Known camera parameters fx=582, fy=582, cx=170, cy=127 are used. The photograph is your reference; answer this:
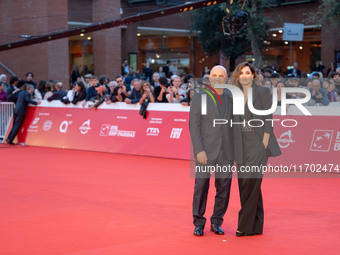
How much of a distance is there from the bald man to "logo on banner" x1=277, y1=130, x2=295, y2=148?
5745mm

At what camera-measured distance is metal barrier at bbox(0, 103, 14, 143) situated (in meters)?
18.0

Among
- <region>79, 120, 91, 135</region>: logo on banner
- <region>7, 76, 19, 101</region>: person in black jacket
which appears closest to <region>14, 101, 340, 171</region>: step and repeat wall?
<region>79, 120, 91, 135</region>: logo on banner

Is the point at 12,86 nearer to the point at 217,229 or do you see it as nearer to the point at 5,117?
the point at 5,117

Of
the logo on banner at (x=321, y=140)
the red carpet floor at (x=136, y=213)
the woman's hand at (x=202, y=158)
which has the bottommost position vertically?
the red carpet floor at (x=136, y=213)

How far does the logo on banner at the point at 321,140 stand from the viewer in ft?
38.2

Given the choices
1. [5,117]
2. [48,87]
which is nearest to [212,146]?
[48,87]

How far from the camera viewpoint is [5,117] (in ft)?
59.4

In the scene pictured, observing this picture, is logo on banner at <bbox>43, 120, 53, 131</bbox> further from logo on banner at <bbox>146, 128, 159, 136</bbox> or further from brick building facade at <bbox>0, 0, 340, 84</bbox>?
brick building facade at <bbox>0, 0, 340, 84</bbox>

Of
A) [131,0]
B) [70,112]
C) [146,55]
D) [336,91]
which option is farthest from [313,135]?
[146,55]

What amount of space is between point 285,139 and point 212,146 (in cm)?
598

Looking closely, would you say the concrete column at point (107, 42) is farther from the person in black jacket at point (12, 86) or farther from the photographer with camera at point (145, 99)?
the photographer with camera at point (145, 99)

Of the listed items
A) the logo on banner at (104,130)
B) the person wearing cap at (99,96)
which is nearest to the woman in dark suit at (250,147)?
the logo on banner at (104,130)

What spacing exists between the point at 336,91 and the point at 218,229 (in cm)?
706

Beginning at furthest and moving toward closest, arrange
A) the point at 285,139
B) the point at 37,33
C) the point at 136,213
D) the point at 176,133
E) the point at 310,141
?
the point at 37,33 → the point at 176,133 → the point at 285,139 → the point at 310,141 → the point at 136,213
